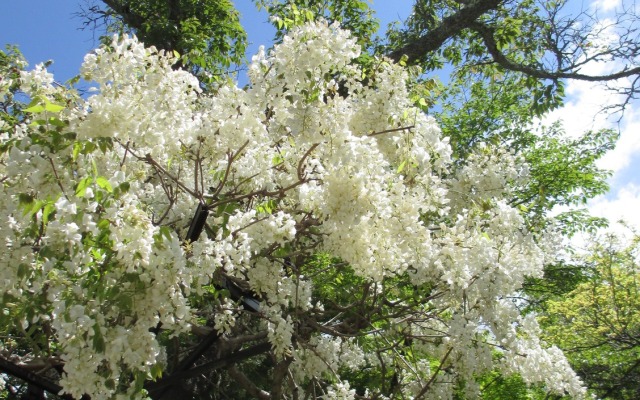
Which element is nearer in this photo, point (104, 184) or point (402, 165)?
point (104, 184)

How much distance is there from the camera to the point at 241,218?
3.20 m

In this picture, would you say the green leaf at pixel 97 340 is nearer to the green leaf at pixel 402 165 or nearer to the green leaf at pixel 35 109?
the green leaf at pixel 35 109

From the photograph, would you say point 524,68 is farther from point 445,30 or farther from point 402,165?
point 402,165

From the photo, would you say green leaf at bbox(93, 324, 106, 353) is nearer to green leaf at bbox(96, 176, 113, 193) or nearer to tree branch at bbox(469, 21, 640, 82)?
green leaf at bbox(96, 176, 113, 193)

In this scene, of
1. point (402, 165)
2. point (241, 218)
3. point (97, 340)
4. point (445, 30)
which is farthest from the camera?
point (445, 30)

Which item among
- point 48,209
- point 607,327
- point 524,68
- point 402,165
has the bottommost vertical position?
point 48,209

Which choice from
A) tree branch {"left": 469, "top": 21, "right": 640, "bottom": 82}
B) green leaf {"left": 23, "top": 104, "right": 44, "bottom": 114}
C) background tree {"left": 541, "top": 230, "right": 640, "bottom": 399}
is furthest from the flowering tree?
background tree {"left": 541, "top": 230, "right": 640, "bottom": 399}

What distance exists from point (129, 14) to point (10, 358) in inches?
220

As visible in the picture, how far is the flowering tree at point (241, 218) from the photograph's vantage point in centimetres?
243

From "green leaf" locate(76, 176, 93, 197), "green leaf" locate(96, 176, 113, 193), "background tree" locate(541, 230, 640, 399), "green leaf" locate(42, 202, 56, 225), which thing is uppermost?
"background tree" locate(541, 230, 640, 399)

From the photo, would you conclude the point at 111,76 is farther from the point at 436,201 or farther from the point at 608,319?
the point at 608,319

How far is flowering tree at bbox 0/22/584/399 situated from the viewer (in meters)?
2.43

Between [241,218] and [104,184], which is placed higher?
[241,218]

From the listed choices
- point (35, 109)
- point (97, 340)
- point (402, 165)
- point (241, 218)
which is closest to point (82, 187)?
point (35, 109)
